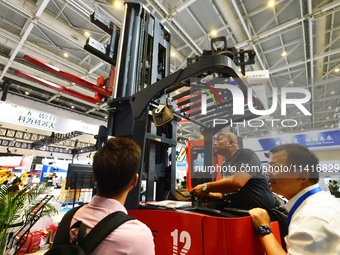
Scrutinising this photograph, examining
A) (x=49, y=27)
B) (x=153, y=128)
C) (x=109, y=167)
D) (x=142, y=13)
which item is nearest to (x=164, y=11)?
(x=142, y=13)

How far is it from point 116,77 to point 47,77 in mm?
9517

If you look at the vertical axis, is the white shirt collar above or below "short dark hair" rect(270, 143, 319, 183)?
below

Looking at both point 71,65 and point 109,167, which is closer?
point 109,167

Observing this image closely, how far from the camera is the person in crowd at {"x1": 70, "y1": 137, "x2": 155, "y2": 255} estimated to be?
0.92m

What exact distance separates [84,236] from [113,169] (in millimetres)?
338

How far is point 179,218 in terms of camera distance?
143cm

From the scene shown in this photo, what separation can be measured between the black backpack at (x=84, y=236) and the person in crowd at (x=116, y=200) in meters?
→ 0.03

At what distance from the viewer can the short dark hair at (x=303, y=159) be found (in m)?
1.41

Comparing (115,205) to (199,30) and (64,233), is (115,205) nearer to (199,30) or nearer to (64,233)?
(64,233)

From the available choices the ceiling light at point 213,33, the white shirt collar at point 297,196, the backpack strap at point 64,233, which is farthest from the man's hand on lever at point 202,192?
the ceiling light at point 213,33

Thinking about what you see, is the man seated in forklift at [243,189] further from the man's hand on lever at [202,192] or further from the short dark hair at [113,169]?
the short dark hair at [113,169]

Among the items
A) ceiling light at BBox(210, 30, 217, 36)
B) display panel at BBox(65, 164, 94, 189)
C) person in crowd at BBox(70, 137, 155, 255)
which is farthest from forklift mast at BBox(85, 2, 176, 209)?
ceiling light at BBox(210, 30, 217, 36)

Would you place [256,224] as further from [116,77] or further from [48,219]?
[48,219]

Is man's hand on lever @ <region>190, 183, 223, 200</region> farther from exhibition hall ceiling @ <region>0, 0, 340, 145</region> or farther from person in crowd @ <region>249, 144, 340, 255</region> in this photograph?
exhibition hall ceiling @ <region>0, 0, 340, 145</region>
